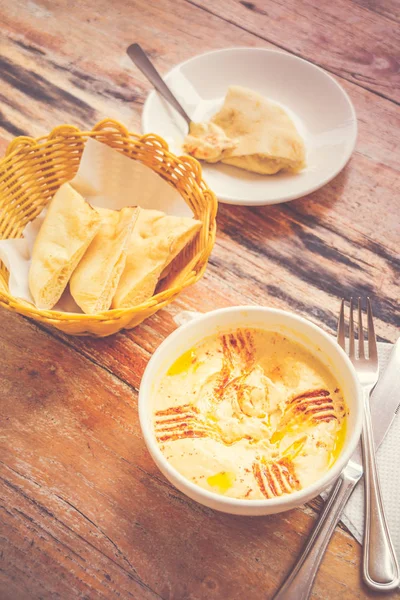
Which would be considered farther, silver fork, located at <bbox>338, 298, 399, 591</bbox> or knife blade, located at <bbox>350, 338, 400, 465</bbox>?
knife blade, located at <bbox>350, 338, 400, 465</bbox>

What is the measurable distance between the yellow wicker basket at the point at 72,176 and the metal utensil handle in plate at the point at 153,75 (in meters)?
0.29

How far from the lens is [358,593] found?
870 mm

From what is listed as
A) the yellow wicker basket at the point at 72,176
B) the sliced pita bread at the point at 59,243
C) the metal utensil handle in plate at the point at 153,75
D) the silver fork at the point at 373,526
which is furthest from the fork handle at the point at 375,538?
the metal utensil handle in plate at the point at 153,75

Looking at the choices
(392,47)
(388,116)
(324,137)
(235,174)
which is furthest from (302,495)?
(392,47)

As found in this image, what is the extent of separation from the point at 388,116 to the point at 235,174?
471mm

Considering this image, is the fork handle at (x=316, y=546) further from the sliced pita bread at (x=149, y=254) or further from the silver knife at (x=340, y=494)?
the sliced pita bread at (x=149, y=254)

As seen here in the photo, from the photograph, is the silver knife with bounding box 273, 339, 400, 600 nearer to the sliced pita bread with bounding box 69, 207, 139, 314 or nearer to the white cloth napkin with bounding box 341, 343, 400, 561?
the white cloth napkin with bounding box 341, 343, 400, 561

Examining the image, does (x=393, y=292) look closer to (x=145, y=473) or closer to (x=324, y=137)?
(x=324, y=137)

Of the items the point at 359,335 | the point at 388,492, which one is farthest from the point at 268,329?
the point at 388,492

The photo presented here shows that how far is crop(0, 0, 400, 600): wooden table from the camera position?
0.90 meters

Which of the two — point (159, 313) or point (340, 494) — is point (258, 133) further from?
point (340, 494)

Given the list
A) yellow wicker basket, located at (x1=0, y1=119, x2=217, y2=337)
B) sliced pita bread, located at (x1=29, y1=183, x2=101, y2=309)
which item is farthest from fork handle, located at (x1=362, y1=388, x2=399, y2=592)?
sliced pita bread, located at (x1=29, y1=183, x2=101, y2=309)

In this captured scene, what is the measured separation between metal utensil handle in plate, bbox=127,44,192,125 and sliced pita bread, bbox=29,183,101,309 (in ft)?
1.53

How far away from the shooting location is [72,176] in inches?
49.8
